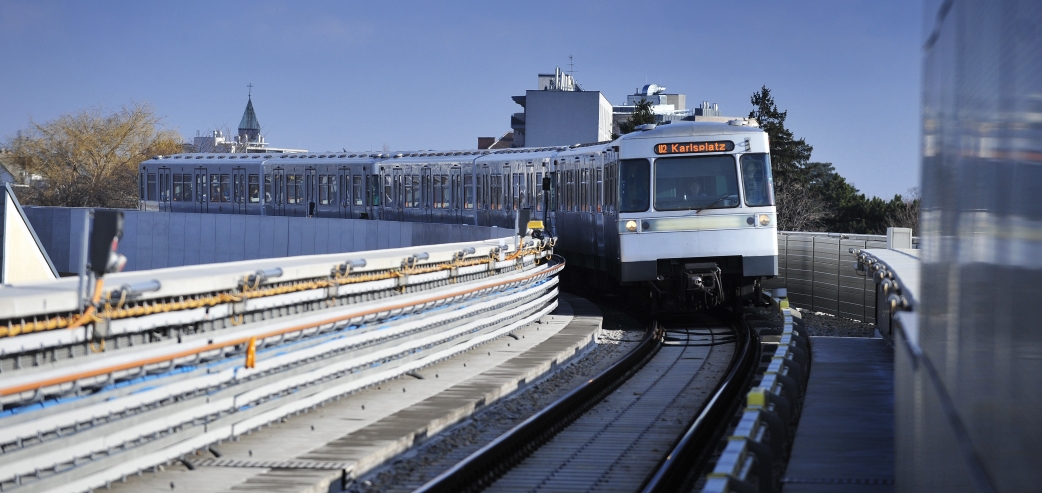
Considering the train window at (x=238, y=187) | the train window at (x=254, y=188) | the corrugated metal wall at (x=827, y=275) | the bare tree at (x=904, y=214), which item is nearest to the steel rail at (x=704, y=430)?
the corrugated metal wall at (x=827, y=275)

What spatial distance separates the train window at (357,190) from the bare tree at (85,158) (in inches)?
2050

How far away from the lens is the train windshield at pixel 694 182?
2097 cm

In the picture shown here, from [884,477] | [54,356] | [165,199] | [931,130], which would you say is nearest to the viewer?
[931,130]

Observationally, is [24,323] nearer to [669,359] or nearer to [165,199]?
[669,359]

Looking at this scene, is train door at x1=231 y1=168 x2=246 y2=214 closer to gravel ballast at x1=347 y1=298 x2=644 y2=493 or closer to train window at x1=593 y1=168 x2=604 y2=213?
train window at x1=593 y1=168 x2=604 y2=213

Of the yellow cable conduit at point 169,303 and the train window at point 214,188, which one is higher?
the train window at point 214,188

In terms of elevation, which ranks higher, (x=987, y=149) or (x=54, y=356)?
(x=987, y=149)

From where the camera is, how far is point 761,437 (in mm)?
7246

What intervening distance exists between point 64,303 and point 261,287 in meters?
A: 3.20

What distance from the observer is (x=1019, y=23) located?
2.55 metres

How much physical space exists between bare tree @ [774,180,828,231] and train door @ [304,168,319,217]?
48.1 metres

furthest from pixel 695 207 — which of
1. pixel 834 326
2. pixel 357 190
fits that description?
pixel 357 190

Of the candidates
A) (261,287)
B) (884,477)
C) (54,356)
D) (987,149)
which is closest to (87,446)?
(54,356)

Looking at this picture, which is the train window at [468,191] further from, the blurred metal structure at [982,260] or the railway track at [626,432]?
the blurred metal structure at [982,260]
